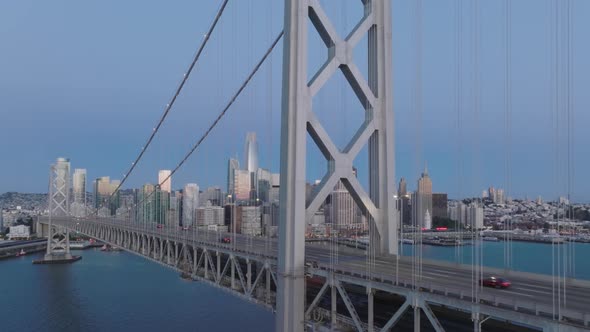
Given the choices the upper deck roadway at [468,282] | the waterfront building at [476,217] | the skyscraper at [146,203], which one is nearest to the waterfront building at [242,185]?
the skyscraper at [146,203]

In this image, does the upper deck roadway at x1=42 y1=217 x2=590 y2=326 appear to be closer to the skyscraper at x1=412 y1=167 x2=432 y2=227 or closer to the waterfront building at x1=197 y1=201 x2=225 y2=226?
the skyscraper at x1=412 y1=167 x2=432 y2=227

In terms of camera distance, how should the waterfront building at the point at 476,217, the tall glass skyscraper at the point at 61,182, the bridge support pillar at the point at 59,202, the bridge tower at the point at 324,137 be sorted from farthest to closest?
the tall glass skyscraper at the point at 61,182, the bridge support pillar at the point at 59,202, the waterfront building at the point at 476,217, the bridge tower at the point at 324,137

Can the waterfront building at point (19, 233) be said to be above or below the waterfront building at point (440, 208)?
below

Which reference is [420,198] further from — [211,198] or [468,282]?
[211,198]

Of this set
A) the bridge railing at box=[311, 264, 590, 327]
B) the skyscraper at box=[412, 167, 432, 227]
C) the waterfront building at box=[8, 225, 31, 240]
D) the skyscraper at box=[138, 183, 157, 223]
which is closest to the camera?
the bridge railing at box=[311, 264, 590, 327]

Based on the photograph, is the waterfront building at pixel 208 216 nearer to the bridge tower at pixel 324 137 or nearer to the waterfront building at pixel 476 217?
the waterfront building at pixel 476 217

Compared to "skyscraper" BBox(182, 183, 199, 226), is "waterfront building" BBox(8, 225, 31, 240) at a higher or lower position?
lower

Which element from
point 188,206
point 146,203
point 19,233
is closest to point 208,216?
point 188,206

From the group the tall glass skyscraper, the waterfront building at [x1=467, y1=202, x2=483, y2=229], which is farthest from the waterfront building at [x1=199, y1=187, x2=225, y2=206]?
the waterfront building at [x1=467, y1=202, x2=483, y2=229]
